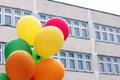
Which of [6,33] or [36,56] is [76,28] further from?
[36,56]

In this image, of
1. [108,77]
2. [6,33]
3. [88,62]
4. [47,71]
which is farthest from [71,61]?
[47,71]

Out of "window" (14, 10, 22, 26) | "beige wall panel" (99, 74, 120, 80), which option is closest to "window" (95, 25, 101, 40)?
"beige wall panel" (99, 74, 120, 80)

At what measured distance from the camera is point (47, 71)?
5473mm

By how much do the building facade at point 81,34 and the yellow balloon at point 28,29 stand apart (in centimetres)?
841

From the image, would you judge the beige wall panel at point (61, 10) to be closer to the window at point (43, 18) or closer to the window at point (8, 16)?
the window at point (43, 18)

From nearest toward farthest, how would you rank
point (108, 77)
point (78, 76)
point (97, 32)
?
point (78, 76)
point (108, 77)
point (97, 32)

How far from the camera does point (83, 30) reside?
57.6 feet

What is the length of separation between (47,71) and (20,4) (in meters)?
10.0

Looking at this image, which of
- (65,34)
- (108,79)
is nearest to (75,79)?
(108,79)

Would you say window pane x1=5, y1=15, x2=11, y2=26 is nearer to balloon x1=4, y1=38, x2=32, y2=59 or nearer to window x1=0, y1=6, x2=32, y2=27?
window x1=0, y1=6, x2=32, y2=27

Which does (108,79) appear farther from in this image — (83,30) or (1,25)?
(1,25)

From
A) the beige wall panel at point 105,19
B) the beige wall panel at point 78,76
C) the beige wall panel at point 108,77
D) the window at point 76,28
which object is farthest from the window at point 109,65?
the beige wall panel at point 105,19

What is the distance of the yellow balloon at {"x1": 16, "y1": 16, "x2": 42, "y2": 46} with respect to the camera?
587 centimetres

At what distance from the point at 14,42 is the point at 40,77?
710mm
